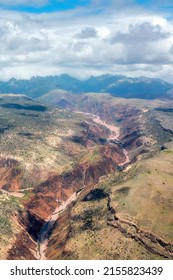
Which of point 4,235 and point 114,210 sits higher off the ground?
point 114,210

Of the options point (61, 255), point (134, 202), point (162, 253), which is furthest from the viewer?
point (134, 202)

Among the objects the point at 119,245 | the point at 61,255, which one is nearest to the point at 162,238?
the point at 119,245

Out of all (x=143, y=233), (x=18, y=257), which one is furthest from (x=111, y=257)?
(x=18, y=257)

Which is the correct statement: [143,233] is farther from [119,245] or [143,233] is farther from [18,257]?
[18,257]

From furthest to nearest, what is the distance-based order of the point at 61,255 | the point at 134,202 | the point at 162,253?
the point at 134,202, the point at 61,255, the point at 162,253

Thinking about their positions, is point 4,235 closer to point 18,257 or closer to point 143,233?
point 18,257

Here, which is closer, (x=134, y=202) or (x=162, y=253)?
(x=162, y=253)

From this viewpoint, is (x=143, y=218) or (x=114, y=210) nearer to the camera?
(x=143, y=218)

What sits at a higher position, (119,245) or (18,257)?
(119,245)
